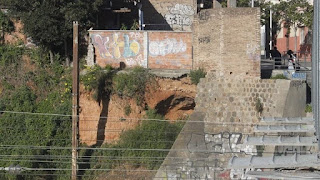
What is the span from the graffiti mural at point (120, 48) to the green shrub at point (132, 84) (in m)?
1.08

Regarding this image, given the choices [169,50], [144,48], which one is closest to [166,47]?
[169,50]

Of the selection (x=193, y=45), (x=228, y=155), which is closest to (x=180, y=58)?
(x=193, y=45)

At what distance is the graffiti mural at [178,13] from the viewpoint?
37.3 meters

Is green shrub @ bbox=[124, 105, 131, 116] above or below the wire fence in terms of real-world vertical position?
above

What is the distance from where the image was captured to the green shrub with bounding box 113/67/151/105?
27516 mm

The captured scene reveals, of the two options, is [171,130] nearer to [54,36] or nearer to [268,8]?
[54,36]

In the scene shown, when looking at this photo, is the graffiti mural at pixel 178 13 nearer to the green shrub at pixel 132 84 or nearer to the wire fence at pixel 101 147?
the green shrub at pixel 132 84

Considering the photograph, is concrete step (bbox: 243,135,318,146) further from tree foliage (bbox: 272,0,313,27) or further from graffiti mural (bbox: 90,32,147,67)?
tree foliage (bbox: 272,0,313,27)

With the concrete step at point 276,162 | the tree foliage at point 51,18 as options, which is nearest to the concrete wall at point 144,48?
the tree foliage at point 51,18

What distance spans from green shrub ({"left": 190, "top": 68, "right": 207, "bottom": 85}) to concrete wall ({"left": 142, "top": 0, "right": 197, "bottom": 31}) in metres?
10.3

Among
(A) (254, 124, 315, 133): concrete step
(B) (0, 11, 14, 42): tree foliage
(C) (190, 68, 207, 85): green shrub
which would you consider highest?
(B) (0, 11, 14, 42): tree foliage

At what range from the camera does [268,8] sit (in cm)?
4422

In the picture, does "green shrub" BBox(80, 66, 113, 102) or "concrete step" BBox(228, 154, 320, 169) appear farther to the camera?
"green shrub" BBox(80, 66, 113, 102)

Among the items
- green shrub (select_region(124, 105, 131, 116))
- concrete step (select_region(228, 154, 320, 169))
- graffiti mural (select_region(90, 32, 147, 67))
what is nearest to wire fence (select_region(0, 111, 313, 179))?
green shrub (select_region(124, 105, 131, 116))
